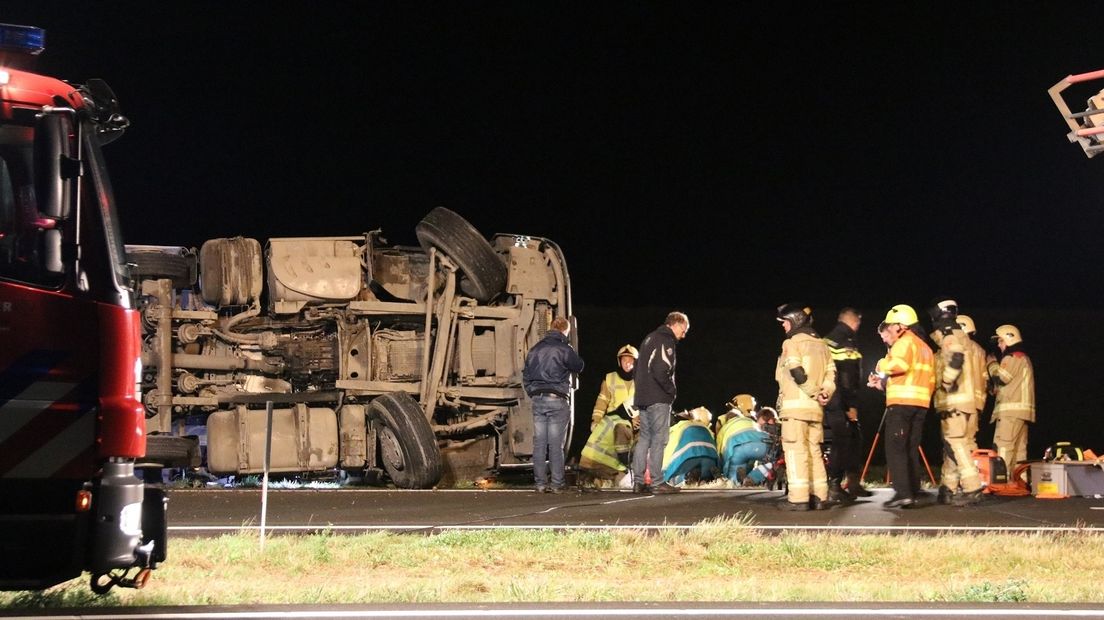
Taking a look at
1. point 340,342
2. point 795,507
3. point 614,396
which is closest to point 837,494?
point 795,507

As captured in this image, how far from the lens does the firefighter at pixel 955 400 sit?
12.8m

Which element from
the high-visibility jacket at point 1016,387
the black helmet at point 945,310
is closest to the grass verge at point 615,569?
the black helmet at point 945,310

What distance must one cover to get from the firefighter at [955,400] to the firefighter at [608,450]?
409cm

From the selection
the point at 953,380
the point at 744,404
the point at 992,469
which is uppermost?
the point at 953,380

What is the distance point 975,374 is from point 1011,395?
1.99ft

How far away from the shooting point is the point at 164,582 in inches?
327

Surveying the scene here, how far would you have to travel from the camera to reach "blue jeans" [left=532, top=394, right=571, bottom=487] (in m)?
14.2

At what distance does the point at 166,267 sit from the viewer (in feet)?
49.4

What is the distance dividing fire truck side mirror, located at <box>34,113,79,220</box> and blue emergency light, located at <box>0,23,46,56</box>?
0.62 meters

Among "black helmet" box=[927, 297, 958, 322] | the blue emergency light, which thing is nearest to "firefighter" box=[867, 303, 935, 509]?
"black helmet" box=[927, 297, 958, 322]

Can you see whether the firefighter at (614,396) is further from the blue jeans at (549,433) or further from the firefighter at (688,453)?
the blue jeans at (549,433)

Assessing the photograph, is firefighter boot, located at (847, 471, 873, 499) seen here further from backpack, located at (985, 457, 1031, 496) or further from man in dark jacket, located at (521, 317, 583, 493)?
man in dark jacket, located at (521, 317, 583, 493)

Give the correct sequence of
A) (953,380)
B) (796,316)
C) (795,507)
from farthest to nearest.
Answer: (953,380) < (796,316) < (795,507)

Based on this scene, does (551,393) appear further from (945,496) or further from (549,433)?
(945,496)
